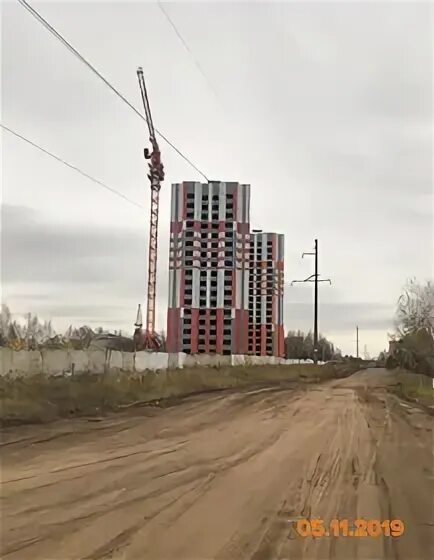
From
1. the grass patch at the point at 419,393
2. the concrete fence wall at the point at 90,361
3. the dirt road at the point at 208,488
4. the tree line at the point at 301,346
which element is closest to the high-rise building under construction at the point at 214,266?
the concrete fence wall at the point at 90,361

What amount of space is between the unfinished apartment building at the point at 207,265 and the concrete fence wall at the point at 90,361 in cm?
74

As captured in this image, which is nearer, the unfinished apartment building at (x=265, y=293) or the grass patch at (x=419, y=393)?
the grass patch at (x=419, y=393)

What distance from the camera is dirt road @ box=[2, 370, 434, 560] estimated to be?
21.4 ft

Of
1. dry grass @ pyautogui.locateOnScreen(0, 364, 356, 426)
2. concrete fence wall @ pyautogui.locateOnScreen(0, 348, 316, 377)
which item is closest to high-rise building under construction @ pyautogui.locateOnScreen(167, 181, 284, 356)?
concrete fence wall @ pyautogui.locateOnScreen(0, 348, 316, 377)

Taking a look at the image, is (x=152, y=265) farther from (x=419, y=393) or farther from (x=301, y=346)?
(x=301, y=346)

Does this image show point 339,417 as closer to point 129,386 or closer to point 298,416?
point 298,416

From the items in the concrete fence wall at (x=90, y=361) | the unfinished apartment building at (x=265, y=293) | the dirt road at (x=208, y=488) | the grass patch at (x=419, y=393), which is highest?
the unfinished apartment building at (x=265, y=293)

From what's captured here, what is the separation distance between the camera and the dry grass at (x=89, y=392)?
1788 centimetres

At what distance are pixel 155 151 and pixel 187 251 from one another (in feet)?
22.3

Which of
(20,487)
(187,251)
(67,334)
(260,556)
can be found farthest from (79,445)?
(187,251)

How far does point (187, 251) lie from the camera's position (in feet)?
96.9

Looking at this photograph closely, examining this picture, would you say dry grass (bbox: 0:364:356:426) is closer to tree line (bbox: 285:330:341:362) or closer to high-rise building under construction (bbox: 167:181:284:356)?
high-rise building under construction (bbox: 167:181:284:356)

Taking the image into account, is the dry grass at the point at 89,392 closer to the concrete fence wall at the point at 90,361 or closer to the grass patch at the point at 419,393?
the concrete fence wall at the point at 90,361

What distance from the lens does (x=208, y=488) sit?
9.32m
